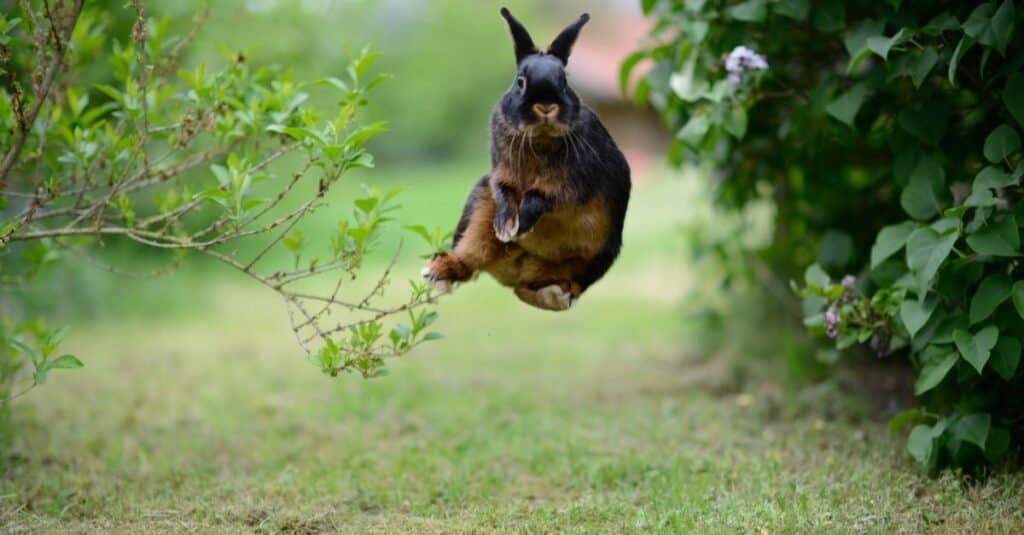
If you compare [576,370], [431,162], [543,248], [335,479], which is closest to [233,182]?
[543,248]

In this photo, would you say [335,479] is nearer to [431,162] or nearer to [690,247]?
[690,247]

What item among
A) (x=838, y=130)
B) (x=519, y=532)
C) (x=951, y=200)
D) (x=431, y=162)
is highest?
(x=431, y=162)

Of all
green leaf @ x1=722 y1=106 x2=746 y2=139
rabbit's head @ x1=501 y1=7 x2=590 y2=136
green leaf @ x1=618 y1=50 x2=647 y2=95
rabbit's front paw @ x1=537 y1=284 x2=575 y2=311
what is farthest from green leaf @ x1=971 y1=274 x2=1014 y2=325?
green leaf @ x1=618 y1=50 x2=647 y2=95


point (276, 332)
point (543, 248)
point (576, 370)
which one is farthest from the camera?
point (276, 332)

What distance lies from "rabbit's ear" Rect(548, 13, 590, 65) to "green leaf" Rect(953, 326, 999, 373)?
191 cm

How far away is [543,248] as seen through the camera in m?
3.58

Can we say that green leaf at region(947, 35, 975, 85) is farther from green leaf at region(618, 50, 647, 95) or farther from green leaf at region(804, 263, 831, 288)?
green leaf at region(618, 50, 647, 95)

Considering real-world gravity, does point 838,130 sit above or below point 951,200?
above

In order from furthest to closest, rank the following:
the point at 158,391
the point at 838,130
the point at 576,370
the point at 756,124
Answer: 1. the point at 576,370
2. the point at 158,391
3. the point at 756,124
4. the point at 838,130

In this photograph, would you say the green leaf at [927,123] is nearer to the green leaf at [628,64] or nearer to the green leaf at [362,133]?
the green leaf at [628,64]

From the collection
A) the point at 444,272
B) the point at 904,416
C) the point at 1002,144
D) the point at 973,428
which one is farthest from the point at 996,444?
the point at 444,272

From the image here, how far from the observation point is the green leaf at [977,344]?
3.58 metres

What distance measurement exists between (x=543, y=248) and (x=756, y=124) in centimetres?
236

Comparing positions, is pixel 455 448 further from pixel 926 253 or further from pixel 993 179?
pixel 993 179
